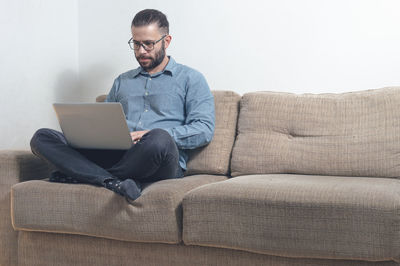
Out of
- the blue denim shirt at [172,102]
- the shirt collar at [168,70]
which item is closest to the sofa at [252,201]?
the blue denim shirt at [172,102]

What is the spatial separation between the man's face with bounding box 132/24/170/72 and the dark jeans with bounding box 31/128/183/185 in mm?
567

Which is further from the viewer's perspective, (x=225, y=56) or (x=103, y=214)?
(x=225, y=56)

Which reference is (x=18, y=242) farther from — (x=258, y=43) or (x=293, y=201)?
(x=258, y=43)

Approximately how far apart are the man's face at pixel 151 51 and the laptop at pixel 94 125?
590mm

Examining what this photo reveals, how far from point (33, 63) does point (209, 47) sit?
102cm

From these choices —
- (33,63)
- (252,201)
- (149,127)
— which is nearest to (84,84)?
(33,63)

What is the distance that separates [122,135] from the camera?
202cm

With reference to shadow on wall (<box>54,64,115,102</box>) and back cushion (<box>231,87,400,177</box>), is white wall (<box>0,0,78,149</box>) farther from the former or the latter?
back cushion (<box>231,87,400,177</box>)

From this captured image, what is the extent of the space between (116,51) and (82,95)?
1.26 feet

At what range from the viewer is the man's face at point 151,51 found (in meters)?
2.50

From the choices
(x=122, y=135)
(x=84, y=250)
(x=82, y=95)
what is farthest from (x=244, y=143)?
(x=82, y=95)

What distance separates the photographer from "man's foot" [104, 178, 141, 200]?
188 centimetres

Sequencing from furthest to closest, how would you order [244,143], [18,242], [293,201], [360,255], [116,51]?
[116,51] → [244,143] → [18,242] → [293,201] → [360,255]

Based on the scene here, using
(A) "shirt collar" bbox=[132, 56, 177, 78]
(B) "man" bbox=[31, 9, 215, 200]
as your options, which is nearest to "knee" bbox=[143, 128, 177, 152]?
(B) "man" bbox=[31, 9, 215, 200]
